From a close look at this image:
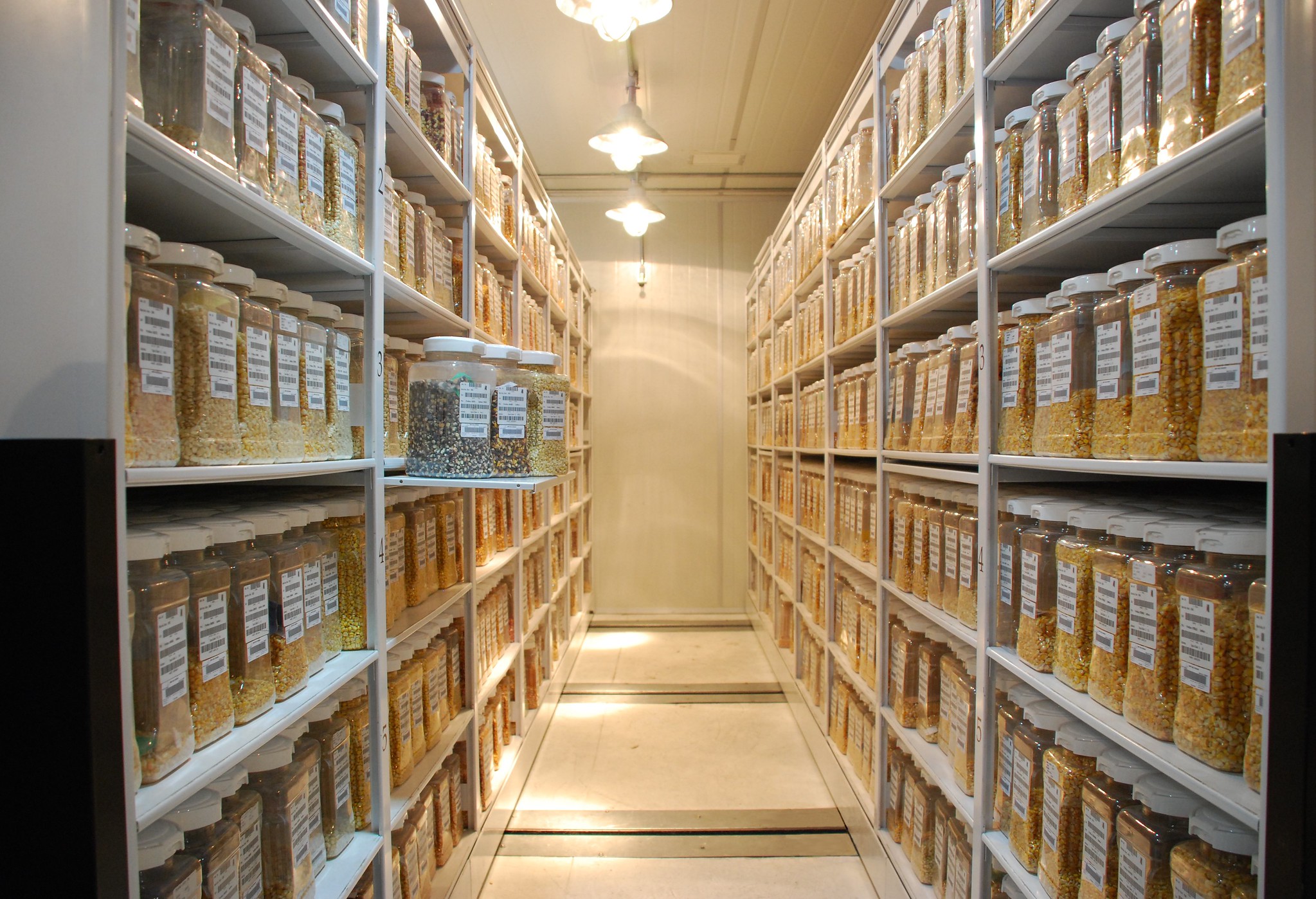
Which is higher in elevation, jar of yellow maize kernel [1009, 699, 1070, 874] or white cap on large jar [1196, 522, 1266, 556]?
white cap on large jar [1196, 522, 1266, 556]

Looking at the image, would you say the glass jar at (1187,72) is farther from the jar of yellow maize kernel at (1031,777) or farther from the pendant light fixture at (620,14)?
the pendant light fixture at (620,14)

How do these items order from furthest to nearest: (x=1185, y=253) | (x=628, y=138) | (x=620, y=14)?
(x=628, y=138)
(x=620, y=14)
(x=1185, y=253)

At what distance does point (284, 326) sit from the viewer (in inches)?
42.5

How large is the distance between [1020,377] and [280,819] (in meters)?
1.54

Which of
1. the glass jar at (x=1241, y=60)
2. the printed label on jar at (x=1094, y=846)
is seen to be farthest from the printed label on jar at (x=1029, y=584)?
the glass jar at (x=1241, y=60)

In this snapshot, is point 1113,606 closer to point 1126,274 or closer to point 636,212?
point 1126,274

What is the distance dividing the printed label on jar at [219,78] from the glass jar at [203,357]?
8.0 inches

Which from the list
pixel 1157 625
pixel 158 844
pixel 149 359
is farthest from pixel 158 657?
pixel 1157 625

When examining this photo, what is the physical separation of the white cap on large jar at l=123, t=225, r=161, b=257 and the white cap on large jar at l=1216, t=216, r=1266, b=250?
1344 millimetres

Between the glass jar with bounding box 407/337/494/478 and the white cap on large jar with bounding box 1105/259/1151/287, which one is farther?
the glass jar with bounding box 407/337/494/478

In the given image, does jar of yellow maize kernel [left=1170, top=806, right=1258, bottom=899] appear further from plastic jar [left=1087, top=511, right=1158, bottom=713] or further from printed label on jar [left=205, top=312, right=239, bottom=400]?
printed label on jar [left=205, top=312, right=239, bottom=400]

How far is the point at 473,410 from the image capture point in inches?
50.7

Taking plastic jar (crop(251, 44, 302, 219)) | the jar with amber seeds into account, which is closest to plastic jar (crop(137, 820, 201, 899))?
the jar with amber seeds

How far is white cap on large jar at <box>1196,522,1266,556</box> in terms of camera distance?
0.81 m
